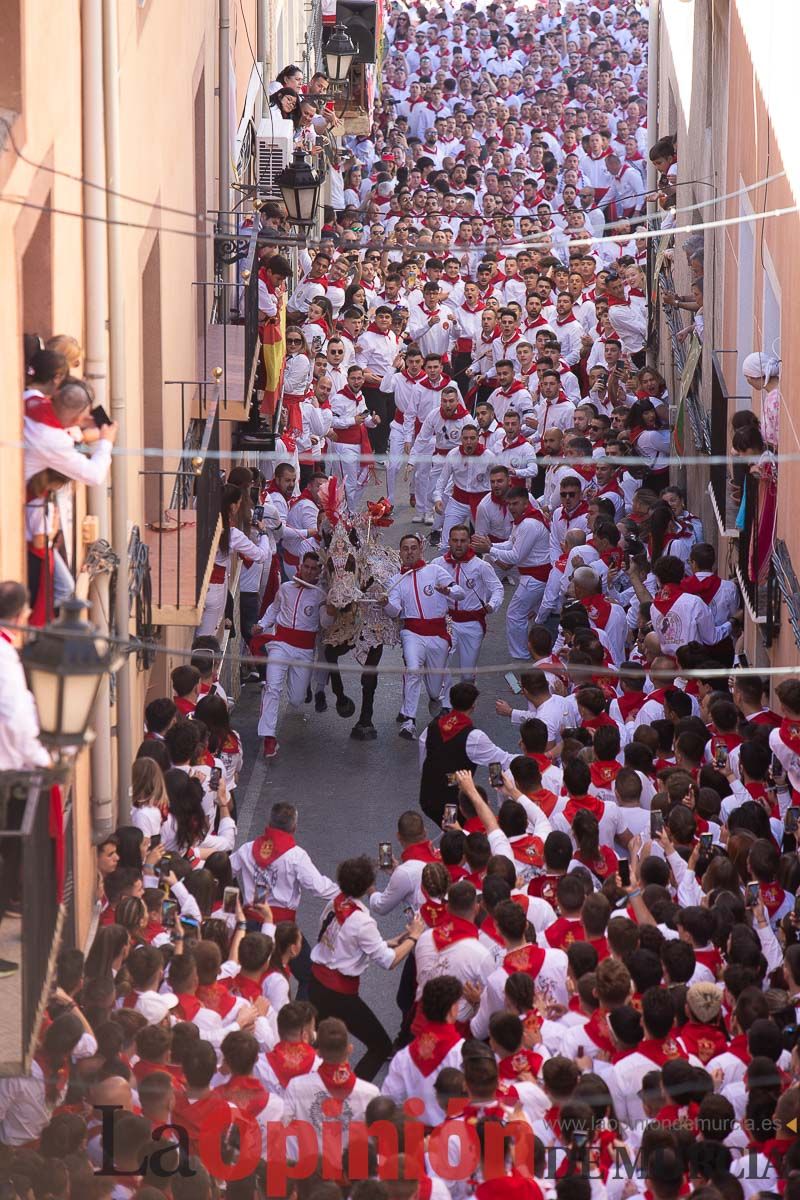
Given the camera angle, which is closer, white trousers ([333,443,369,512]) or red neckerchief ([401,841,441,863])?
red neckerchief ([401,841,441,863])

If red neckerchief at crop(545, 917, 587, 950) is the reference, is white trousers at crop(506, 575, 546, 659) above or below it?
above

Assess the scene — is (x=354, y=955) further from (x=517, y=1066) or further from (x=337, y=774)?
(x=337, y=774)

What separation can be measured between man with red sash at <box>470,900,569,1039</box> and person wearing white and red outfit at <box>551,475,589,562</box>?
724 cm

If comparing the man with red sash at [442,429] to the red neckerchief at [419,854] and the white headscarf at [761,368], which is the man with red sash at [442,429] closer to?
the white headscarf at [761,368]

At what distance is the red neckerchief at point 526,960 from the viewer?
29.2 feet

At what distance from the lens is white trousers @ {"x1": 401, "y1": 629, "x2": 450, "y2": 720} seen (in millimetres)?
14492

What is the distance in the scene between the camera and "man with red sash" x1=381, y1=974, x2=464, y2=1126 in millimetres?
8438

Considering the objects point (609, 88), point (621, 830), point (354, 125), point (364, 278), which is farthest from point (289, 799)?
point (609, 88)

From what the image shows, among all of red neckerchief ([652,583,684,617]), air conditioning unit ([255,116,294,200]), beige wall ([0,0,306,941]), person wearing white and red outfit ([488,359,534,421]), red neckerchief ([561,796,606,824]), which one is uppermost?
air conditioning unit ([255,116,294,200])

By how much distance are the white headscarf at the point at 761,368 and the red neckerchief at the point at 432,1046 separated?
5718 millimetres

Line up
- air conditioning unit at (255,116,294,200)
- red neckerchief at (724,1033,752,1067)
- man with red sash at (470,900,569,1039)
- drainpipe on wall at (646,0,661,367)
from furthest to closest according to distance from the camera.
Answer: drainpipe on wall at (646,0,661,367)
air conditioning unit at (255,116,294,200)
man with red sash at (470,900,569,1039)
red neckerchief at (724,1033,752,1067)

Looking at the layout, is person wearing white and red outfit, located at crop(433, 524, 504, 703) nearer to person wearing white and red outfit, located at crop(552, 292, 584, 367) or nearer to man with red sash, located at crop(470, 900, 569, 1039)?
man with red sash, located at crop(470, 900, 569, 1039)

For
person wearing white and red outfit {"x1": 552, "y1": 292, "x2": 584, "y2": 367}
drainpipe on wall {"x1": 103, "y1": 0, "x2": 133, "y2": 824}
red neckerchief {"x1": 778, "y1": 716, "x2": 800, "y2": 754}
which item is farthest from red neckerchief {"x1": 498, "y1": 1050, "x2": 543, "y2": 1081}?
person wearing white and red outfit {"x1": 552, "y1": 292, "x2": 584, "y2": 367}

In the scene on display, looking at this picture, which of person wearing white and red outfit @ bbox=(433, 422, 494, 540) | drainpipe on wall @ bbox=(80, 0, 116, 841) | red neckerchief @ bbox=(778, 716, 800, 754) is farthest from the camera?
person wearing white and red outfit @ bbox=(433, 422, 494, 540)
